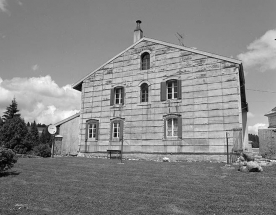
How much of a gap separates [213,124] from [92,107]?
10.7 meters

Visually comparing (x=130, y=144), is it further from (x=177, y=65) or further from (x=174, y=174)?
(x=174, y=174)

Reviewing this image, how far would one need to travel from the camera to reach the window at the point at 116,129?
816 inches

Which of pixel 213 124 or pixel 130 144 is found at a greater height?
pixel 213 124

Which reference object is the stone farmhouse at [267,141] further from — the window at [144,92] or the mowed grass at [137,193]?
the window at [144,92]

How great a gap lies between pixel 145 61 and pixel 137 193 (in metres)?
14.8

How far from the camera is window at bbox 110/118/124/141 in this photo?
20719mm

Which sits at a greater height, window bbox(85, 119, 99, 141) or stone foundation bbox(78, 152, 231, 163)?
window bbox(85, 119, 99, 141)

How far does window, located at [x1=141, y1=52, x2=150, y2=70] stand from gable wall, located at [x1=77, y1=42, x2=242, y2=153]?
1.48 feet

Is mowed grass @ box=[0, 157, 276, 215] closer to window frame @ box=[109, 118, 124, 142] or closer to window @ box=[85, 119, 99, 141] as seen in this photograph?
window frame @ box=[109, 118, 124, 142]

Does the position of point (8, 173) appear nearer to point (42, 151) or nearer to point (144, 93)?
point (144, 93)

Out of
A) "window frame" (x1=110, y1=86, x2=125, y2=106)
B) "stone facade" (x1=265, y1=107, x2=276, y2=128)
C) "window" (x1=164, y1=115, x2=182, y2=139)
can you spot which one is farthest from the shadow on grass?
"stone facade" (x1=265, y1=107, x2=276, y2=128)

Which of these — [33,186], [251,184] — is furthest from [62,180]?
[251,184]

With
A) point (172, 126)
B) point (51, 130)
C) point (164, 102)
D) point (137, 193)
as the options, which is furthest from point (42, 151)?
point (137, 193)

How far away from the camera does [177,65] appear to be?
63.8 ft
